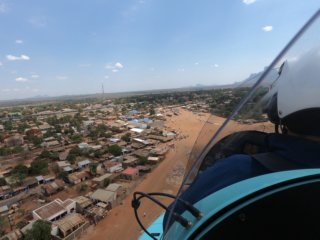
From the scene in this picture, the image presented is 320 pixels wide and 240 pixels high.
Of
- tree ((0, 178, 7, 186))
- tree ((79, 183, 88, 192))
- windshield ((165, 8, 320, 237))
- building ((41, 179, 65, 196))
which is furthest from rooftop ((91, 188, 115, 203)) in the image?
windshield ((165, 8, 320, 237))

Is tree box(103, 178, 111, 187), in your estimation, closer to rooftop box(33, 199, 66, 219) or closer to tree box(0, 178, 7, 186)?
rooftop box(33, 199, 66, 219)

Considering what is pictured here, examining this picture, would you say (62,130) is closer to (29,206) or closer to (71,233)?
(29,206)

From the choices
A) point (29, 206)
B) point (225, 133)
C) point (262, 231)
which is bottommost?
point (29, 206)

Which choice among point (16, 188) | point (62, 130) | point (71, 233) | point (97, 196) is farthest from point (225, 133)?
point (62, 130)

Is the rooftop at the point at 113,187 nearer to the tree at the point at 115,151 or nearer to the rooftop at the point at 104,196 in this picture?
the rooftop at the point at 104,196

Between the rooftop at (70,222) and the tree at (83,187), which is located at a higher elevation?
the rooftop at (70,222)

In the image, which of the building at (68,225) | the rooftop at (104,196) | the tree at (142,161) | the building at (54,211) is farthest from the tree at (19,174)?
the tree at (142,161)

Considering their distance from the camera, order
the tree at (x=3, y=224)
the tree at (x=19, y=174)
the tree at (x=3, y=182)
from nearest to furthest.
Answer: the tree at (x=3, y=224) < the tree at (x=19, y=174) < the tree at (x=3, y=182)
